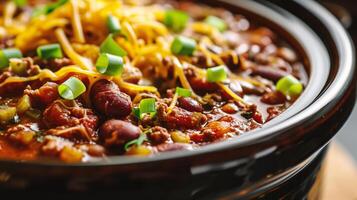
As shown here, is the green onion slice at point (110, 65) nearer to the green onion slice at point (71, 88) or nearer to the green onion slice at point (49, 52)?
the green onion slice at point (71, 88)

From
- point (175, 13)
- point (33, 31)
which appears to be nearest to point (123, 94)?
point (33, 31)

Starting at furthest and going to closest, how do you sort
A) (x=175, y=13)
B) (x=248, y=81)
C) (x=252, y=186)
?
(x=175, y=13) → (x=248, y=81) → (x=252, y=186)

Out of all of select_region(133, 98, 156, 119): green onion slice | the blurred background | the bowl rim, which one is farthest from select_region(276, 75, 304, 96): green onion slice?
the blurred background

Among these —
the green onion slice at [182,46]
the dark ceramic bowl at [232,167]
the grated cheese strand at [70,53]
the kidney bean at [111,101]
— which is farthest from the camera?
the green onion slice at [182,46]

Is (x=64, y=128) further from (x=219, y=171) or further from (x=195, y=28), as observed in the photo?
(x=195, y=28)

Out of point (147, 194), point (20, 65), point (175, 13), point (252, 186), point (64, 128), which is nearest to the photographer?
point (147, 194)

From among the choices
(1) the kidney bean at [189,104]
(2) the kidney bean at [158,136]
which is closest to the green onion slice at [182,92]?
(1) the kidney bean at [189,104]
